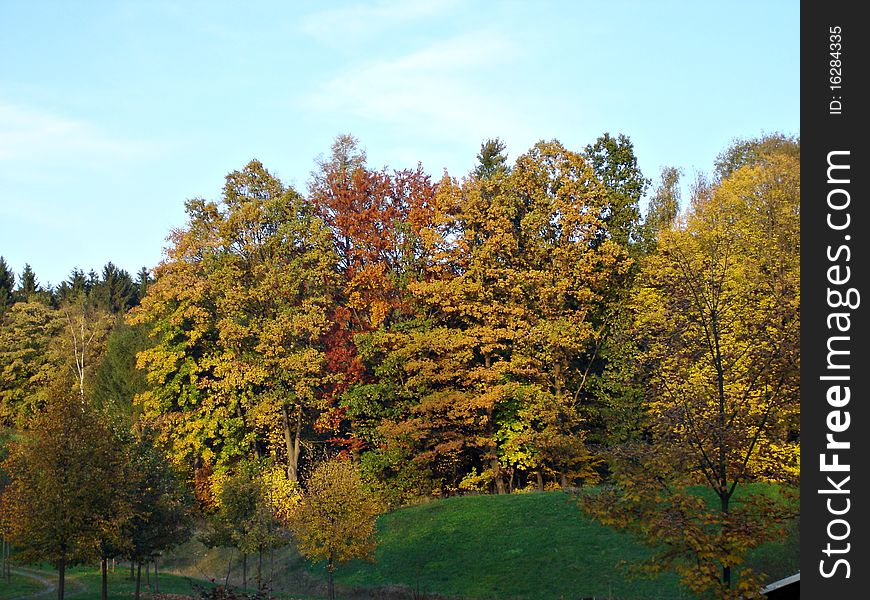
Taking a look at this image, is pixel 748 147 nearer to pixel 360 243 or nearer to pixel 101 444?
pixel 360 243

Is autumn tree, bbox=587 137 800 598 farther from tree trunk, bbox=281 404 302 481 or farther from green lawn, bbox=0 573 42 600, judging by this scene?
tree trunk, bbox=281 404 302 481

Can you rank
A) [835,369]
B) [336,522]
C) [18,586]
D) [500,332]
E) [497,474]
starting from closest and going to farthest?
1. [835,369]
2. [336,522]
3. [18,586]
4. [500,332]
5. [497,474]

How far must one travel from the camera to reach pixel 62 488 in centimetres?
2861

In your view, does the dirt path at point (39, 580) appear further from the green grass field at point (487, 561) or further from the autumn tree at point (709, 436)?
the autumn tree at point (709, 436)

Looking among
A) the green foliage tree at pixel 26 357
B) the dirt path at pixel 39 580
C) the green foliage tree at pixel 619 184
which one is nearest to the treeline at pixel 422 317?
the green foliage tree at pixel 619 184

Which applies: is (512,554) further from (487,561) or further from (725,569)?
(725,569)

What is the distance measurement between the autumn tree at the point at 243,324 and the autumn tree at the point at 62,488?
19.5m

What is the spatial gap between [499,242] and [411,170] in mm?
10220

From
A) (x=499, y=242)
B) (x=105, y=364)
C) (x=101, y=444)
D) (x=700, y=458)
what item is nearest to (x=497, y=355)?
(x=499, y=242)

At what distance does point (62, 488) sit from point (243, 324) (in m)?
24.1

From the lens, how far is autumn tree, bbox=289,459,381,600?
111 feet

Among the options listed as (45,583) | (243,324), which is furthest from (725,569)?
(243,324)

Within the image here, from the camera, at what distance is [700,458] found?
18.3m

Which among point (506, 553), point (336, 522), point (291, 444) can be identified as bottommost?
point (506, 553)
